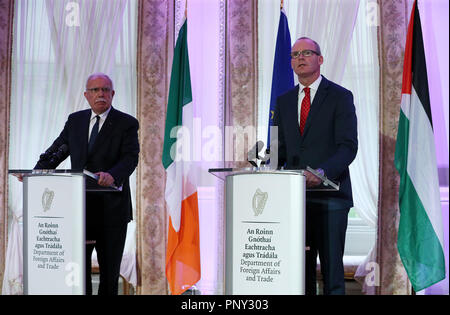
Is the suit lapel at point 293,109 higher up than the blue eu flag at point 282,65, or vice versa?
the blue eu flag at point 282,65

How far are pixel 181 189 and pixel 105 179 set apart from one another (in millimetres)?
1317

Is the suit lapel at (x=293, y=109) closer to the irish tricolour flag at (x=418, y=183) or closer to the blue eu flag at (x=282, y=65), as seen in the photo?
the blue eu flag at (x=282, y=65)

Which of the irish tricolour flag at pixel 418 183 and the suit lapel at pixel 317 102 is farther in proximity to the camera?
the irish tricolour flag at pixel 418 183

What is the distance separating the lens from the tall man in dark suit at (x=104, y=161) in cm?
359

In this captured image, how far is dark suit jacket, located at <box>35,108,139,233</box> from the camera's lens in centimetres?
362

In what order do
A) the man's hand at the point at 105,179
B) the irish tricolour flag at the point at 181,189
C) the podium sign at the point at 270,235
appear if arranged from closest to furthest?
the podium sign at the point at 270,235
the man's hand at the point at 105,179
the irish tricolour flag at the point at 181,189

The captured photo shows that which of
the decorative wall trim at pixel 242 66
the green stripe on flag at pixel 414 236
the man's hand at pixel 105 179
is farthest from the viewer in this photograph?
the decorative wall trim at pixel 242 66

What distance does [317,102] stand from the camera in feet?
11.0

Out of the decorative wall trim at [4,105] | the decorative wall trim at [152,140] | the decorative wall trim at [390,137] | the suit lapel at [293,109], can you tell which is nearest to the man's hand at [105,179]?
the suit lapel at [293,109]

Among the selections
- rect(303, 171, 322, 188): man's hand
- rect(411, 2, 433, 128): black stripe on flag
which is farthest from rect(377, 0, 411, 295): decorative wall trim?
rect(303, 171, 322, 188): man's hand

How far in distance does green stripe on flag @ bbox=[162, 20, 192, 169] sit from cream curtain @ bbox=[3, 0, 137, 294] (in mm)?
492

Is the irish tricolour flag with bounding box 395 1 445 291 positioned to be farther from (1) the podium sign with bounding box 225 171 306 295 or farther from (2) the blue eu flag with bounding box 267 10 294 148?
(1) the podium sign with bounding box 225 171 306 295

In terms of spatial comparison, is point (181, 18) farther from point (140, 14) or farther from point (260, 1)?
point (260, 1)

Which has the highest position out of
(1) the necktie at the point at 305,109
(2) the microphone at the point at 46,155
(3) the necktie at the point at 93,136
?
(1) the necktie at the point at 305,109
